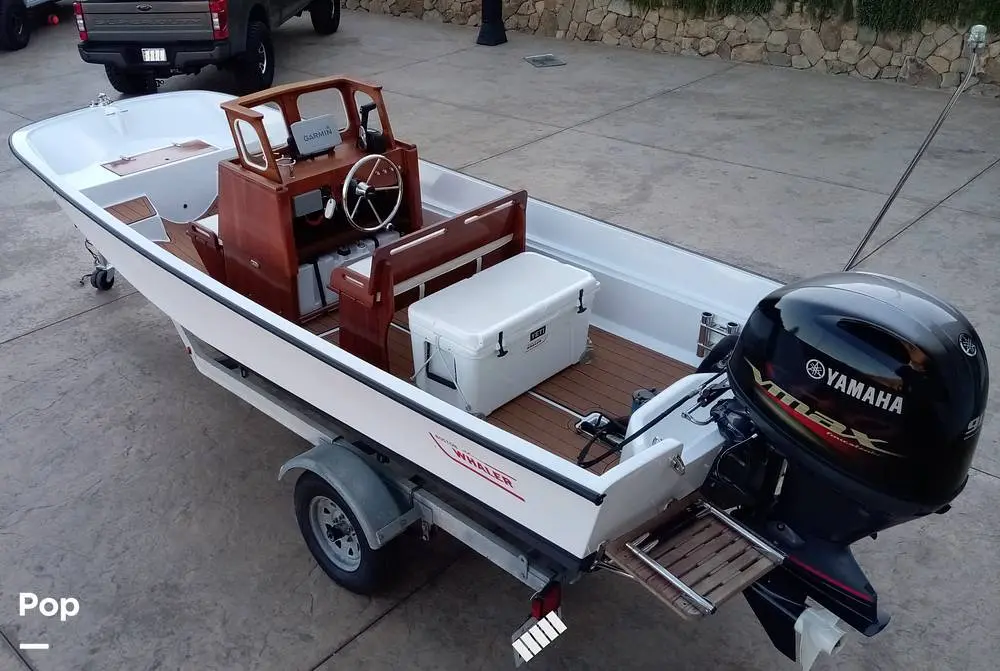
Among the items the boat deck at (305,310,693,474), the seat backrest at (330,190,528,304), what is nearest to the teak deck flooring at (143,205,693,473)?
the boat deck at (305,310,693,474)

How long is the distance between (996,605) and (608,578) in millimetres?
1427

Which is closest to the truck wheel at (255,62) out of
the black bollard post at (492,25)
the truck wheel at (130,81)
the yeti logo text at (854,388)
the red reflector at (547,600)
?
the truck wheel at (130,81)

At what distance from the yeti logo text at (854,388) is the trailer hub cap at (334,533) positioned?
1766 millimetres

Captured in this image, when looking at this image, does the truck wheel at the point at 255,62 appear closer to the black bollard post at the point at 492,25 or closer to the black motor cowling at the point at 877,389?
the black bollard post at the point at 492,25

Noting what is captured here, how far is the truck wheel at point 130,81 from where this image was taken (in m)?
8.80

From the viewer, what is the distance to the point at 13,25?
425 inches

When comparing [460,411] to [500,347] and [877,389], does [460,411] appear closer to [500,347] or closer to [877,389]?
[500,347]

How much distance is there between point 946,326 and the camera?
223 centimetres

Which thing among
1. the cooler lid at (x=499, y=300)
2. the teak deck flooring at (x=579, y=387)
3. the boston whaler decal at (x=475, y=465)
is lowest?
the teak deck flooring at (x=579, y=387)

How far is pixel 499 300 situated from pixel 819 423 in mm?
1382

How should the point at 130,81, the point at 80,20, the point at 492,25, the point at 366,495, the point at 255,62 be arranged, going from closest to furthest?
the point at 366,495, the point at 80,20, the point at 255,62, the point at 130,81, the point at 492,25

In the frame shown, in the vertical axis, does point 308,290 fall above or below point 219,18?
below

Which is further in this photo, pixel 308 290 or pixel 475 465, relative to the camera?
pixel 308 290

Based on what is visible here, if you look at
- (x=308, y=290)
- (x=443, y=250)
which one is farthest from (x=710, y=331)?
(x=308, y=290)
